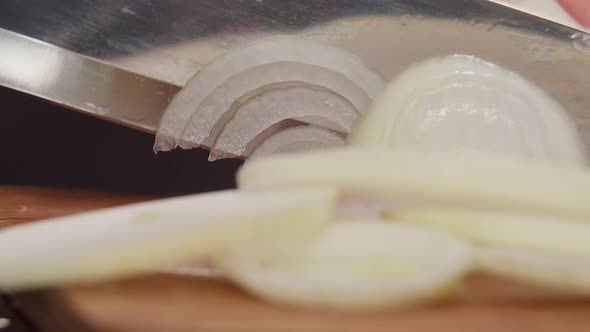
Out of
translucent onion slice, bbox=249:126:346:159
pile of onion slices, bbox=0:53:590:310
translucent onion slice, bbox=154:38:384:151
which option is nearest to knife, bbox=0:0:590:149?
translucent onion slice, bbox=154:38:384:151

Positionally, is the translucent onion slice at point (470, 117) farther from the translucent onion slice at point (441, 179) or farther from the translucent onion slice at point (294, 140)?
the translucent onion slice at point (441, 179)

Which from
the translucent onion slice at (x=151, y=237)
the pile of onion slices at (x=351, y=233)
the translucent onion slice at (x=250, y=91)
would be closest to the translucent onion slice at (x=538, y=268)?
the pile of onion slices at (x=351, y=233)

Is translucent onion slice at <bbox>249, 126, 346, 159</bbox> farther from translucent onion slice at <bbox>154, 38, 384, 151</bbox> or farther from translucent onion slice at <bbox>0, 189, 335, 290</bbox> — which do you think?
translucent onion slice at <bbox>0, 189, 335, 290</bbox>

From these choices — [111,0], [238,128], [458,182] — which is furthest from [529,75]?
[111,0]

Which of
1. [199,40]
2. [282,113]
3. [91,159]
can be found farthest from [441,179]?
[91,159]

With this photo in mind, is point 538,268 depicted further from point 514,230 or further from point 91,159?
point 91,159
